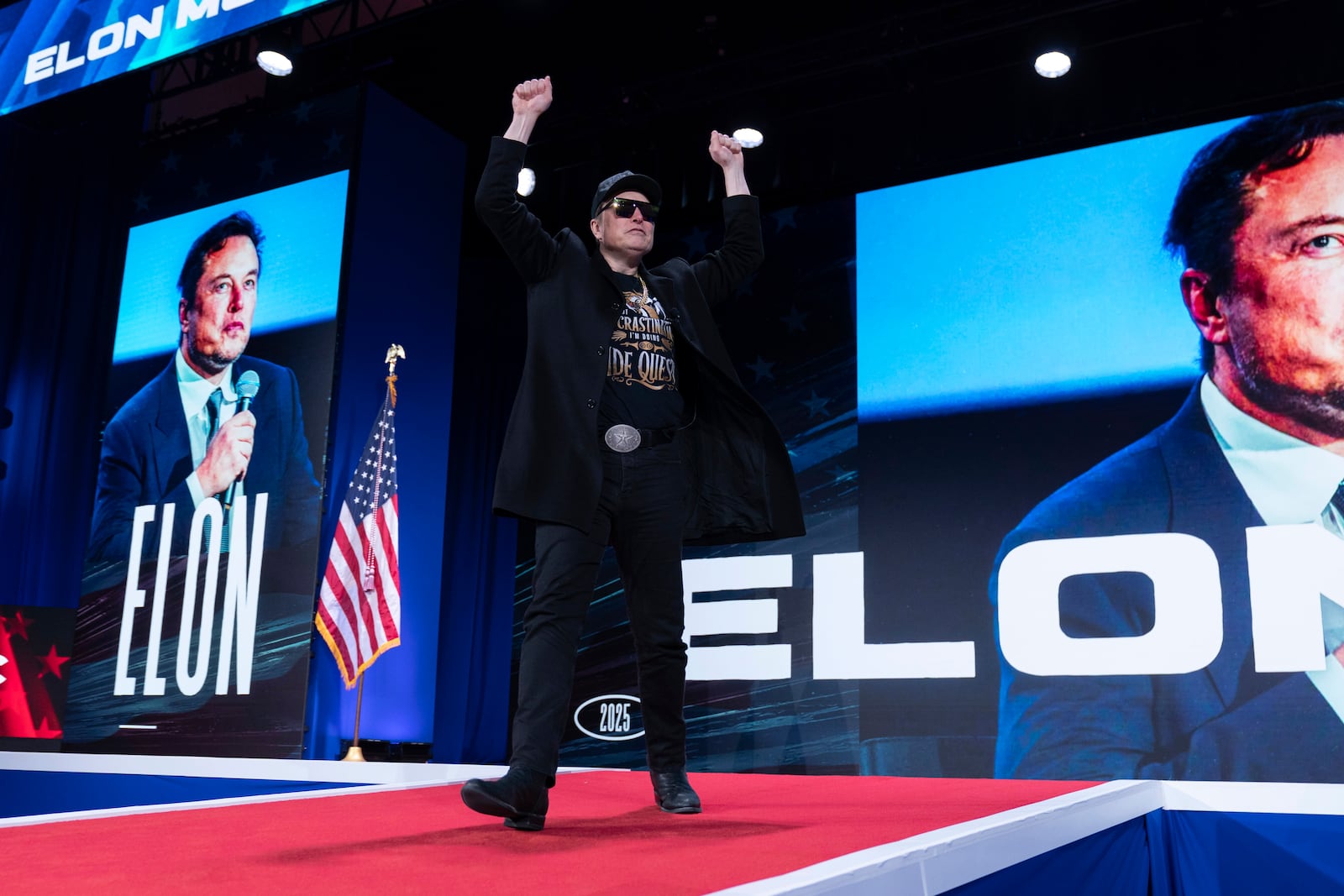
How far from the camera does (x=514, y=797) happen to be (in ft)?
5.56

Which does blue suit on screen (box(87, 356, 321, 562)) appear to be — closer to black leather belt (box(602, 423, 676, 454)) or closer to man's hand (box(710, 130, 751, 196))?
man's hand (box(710, 130, 751, 196))

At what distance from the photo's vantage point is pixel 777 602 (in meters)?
6.30

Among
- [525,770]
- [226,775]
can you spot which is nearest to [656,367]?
[525,770]

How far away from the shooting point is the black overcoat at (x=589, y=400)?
1.94 meters

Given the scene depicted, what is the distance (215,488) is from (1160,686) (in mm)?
4703

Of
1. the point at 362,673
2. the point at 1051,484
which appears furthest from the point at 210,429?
the point at 1051,484

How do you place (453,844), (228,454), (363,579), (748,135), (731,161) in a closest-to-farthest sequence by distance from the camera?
(453,844)
(731,161)
(363,579)
(228,454)
(748,135)

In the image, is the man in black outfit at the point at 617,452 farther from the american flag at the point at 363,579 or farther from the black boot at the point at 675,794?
the american flag at the point at 363,579

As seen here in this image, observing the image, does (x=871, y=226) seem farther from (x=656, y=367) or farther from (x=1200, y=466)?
(x=656, y=367)

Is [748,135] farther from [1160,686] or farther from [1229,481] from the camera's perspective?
[1160,686]

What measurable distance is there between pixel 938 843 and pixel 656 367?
103cm

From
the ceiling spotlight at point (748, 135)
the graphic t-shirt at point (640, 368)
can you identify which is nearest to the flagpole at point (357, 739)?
the graphic t-shirt at point (640, 368)

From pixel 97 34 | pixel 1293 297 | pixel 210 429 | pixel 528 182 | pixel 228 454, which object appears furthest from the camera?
pixel 528 182

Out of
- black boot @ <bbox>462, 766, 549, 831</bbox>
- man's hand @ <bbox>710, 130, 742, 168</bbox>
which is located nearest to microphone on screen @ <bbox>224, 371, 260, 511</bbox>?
man's hand @ <bbox>710, 130, 742, 168</bbox>
